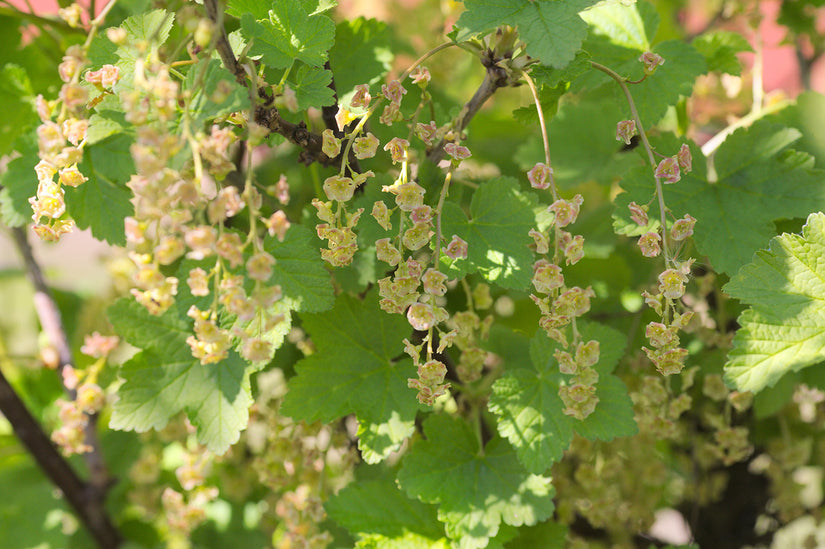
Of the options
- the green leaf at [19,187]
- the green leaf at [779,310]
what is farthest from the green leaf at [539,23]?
the green leaf at [19,187]

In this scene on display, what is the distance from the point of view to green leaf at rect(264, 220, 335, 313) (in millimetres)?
679

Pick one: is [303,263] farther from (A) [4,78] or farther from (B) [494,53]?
(A) [4,78]

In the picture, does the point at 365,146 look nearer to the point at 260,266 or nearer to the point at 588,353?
the point at 260,266

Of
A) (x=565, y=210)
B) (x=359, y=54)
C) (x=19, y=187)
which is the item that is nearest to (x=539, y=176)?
(x=565, y=210)

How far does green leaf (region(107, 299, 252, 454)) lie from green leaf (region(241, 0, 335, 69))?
28cm

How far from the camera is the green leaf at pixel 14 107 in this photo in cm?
90

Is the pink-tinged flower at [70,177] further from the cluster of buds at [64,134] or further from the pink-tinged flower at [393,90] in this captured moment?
the pink-tinged flower at [393,90]

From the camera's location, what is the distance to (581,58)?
656 millimetres

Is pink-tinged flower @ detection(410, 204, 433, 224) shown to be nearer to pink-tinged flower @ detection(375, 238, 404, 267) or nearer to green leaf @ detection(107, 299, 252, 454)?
pink-tinged flower @ detection(375, 238, 404, 267)

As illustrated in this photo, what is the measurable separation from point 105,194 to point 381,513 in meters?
0.49

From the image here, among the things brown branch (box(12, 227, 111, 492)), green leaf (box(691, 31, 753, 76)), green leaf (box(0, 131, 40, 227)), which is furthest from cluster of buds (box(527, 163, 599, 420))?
brown branch (box(12, 227, 111, 492))

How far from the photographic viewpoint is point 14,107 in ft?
2.98

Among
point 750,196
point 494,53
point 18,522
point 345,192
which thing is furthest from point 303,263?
point 18,522

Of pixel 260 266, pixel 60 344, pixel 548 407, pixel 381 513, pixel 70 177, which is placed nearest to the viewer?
pixel 260 266
